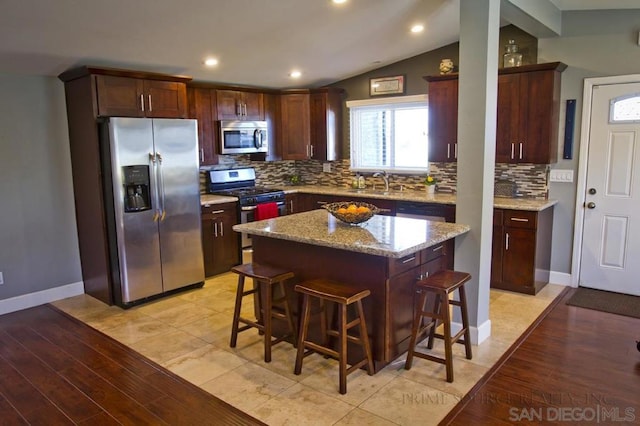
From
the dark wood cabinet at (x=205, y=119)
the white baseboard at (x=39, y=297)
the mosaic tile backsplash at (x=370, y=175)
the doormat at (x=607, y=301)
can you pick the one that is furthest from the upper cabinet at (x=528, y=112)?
the white baseboard at (x=39, y=297)

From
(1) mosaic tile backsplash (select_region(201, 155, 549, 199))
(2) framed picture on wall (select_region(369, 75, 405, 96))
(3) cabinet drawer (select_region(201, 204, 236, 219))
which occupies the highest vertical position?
(2) framed picture on wall (select_region(369, 75, 405, 96))

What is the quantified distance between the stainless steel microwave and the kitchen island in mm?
2235

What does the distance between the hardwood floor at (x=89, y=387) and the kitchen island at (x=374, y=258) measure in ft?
3.22

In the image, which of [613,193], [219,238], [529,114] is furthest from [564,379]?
[219,238]

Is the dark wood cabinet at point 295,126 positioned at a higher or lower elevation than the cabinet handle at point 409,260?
higher

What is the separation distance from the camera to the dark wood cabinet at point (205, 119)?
525 centimetres

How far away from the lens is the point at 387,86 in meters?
5.79

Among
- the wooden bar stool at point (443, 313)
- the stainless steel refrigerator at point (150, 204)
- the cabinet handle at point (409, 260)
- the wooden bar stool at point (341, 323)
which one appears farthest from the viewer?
the stainless steel refrigerator at point (150, 204)

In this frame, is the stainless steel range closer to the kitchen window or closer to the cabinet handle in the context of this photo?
the kitchen window

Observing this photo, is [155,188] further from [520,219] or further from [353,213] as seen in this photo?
[520,219]

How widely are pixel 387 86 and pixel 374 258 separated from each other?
3480mm

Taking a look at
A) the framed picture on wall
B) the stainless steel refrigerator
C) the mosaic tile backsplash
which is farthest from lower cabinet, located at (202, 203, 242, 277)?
the framed picture on wall

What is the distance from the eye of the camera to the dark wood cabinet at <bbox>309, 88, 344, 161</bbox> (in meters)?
6.04

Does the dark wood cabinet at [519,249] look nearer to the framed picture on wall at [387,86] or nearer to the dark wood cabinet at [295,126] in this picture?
the framed picture on wall at [387,86]
